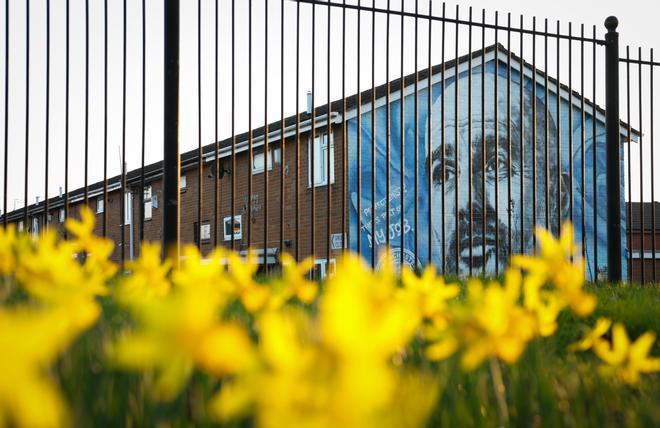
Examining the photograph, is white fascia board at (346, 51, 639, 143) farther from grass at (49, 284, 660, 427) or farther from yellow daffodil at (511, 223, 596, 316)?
yellow daffodil at (511, 223, 596, 316)

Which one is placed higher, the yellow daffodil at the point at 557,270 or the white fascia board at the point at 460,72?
the white fascia board at the point at 460,72

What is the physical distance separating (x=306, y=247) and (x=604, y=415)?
12.8 metres

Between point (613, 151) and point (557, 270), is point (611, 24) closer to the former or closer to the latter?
point (613, 151)

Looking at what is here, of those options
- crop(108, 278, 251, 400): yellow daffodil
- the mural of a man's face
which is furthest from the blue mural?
crop(108, 278, 251, 400): yellow daffodil

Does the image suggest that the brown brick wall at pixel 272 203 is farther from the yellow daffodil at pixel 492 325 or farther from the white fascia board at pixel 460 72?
the yellow daffodil at pixel 492 325

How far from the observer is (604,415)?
1.33 meters

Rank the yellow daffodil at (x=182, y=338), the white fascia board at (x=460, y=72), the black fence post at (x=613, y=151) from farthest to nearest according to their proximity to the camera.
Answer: the white fascia board at (x=460, y=72), the black fence post at (x=613, y=151), the yellow daffodil at (x=182, y=338)

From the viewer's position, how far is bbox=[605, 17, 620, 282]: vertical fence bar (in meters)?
5.52

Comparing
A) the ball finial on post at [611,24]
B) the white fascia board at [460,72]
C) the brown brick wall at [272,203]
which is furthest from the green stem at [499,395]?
the white fascia board at [460,72]

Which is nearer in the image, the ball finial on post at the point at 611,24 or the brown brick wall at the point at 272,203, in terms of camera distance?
the ball finial on post at the point at 611,24

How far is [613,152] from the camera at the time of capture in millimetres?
5664

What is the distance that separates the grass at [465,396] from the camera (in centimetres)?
→ 96

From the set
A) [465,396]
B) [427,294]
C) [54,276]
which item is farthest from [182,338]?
[465,396]

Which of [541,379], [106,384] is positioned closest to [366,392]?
[106,384]
